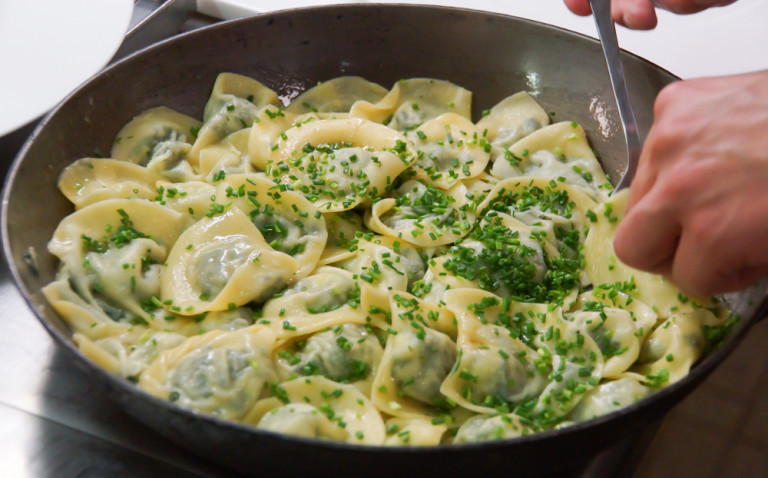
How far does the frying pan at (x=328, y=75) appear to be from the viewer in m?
1.71

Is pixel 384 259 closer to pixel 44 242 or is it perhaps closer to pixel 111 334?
pixel 111 334

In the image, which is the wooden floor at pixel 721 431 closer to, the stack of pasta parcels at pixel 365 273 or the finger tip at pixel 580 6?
the stack of pasta parcels at pixel 365 273

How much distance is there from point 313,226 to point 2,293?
801 millimetres

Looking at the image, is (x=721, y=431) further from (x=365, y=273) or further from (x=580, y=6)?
(x=580, y=6)

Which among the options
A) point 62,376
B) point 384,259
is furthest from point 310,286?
point 62,376

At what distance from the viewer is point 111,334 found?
1.67m

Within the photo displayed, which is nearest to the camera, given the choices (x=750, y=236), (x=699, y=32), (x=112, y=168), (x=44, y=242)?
(x=750, y=236)

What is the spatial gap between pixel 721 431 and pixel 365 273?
3.00 ft

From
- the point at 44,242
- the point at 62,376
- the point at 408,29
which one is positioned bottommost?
the point at 62,376

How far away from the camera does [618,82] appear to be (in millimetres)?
2045

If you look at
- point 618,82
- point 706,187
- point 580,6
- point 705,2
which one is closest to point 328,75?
point 580,6

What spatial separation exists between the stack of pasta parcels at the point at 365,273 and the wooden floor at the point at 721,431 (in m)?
0.17

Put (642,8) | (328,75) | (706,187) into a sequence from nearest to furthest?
(706,187) < (642,8) < (328,75)

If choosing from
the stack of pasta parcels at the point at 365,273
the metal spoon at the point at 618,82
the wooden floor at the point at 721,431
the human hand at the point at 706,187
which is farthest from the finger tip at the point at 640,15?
the wooden floor at the point at 721,431
